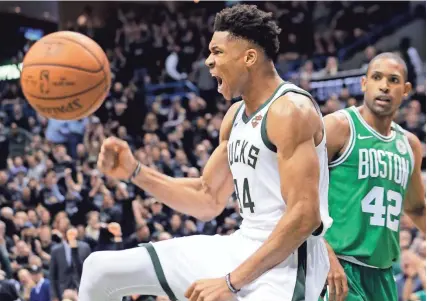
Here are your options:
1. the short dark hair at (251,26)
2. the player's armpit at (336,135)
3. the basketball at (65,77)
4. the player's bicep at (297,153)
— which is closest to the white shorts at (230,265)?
the player's bicep at (297,153)

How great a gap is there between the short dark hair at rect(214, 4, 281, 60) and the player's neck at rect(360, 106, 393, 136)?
1173mm

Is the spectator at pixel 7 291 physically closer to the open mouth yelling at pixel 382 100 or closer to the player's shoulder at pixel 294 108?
the open mouth yelling at pixel 382 100

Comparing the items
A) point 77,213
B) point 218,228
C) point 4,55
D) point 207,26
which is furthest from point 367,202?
point 4,55

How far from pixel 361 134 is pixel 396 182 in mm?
312

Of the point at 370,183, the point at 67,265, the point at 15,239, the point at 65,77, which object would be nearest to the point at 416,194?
the point at 370,183

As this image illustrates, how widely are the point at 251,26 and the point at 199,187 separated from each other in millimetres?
850

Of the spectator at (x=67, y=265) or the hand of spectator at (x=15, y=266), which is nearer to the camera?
the spectator at (x=67, y=265)

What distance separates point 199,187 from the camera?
3955mm

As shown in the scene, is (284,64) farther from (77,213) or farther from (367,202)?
(367,202)

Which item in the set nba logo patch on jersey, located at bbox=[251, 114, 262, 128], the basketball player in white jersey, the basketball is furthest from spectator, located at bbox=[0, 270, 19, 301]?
nba logo patch on jersey, located at bbox=[251, 114, 262, 128]

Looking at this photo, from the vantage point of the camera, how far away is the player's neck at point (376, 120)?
15.0 feet

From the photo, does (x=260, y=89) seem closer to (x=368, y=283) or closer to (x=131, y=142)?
(x=368, y=283)

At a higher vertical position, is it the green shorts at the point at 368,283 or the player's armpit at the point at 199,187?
the player's armpit at the point at 199,187

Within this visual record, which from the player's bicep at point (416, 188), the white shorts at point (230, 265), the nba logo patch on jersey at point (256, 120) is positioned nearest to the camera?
the white shorts at point (230, 265)
